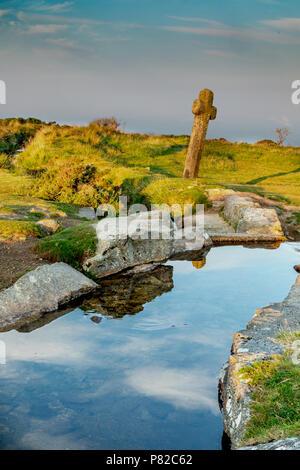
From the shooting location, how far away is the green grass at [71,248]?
862 cm

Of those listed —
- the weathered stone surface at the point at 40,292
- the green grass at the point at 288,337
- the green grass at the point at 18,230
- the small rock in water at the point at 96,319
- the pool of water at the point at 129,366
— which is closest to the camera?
the pool of water at the point at 129,366

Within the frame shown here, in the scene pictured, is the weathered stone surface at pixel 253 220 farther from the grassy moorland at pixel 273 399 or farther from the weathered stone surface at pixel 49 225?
the grassy moorland at pixel 273 399

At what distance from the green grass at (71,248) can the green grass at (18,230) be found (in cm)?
69

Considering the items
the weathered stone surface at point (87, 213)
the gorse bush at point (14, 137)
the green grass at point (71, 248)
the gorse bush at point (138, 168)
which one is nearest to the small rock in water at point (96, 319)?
the green grass at point (71, 248)

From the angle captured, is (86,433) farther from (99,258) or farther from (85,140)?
(85,140)

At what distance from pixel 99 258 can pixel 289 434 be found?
19.2ft

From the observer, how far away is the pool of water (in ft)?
13.5

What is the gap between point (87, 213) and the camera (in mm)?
14023

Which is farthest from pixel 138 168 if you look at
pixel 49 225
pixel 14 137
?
pixel 14 137

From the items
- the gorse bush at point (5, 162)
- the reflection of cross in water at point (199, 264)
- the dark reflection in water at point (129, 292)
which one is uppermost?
the gorse bush at point (5, 162)

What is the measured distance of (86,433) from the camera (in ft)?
13.4

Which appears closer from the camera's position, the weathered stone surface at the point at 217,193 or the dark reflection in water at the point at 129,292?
the dark reflection in water at the point at 129,292

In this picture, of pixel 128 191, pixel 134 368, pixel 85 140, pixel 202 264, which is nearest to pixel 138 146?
pixel 85 140

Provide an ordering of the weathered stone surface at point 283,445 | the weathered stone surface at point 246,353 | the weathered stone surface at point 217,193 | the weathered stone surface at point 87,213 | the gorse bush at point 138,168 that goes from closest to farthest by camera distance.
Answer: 1. the weathered stone surface at point 283,445
2. the weathered stone surface at point 246,353
3. the weathered stone surface at point 87,213
4. the weathered stone surface at point 217,193
5. the gorse bush at point 138,168
